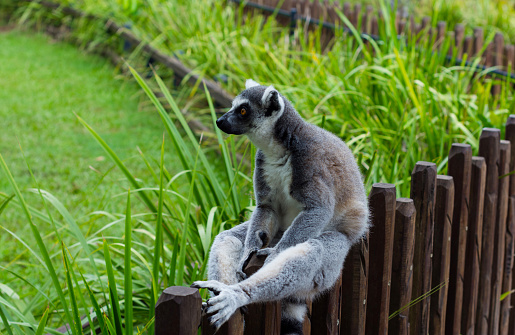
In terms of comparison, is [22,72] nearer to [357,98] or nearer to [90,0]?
A: [90,0]

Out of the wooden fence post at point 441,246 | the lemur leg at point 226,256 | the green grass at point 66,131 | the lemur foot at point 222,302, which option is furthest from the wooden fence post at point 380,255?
the green grass at point 66,131

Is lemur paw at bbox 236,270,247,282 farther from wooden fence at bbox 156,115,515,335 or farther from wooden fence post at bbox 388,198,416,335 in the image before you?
wooden fence post at bbox 388,198,416,335

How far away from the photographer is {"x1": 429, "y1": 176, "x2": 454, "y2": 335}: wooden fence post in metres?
2.46

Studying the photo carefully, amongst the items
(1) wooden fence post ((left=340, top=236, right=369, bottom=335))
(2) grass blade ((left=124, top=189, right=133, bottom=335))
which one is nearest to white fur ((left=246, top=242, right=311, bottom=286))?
(1) wooden fence post ((left=340, top=236, right=369, bottom=335))

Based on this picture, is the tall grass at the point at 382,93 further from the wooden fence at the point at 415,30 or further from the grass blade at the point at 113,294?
the grass blade at the point at 113,294

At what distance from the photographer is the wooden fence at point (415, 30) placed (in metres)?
5.32

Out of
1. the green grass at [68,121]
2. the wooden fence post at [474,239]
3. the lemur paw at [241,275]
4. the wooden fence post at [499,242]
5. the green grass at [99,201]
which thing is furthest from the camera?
the green grass at [68,121]

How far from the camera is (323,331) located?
1.98 metres

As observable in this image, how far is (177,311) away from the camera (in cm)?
128

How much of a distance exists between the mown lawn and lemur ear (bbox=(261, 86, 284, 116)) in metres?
1.86

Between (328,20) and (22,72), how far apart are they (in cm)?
489

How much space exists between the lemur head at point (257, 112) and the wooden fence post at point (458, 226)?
3.56ft

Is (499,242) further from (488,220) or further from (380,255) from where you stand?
(380,255)

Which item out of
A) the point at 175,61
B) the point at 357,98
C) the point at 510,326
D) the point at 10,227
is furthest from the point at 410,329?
the point at 175,61
